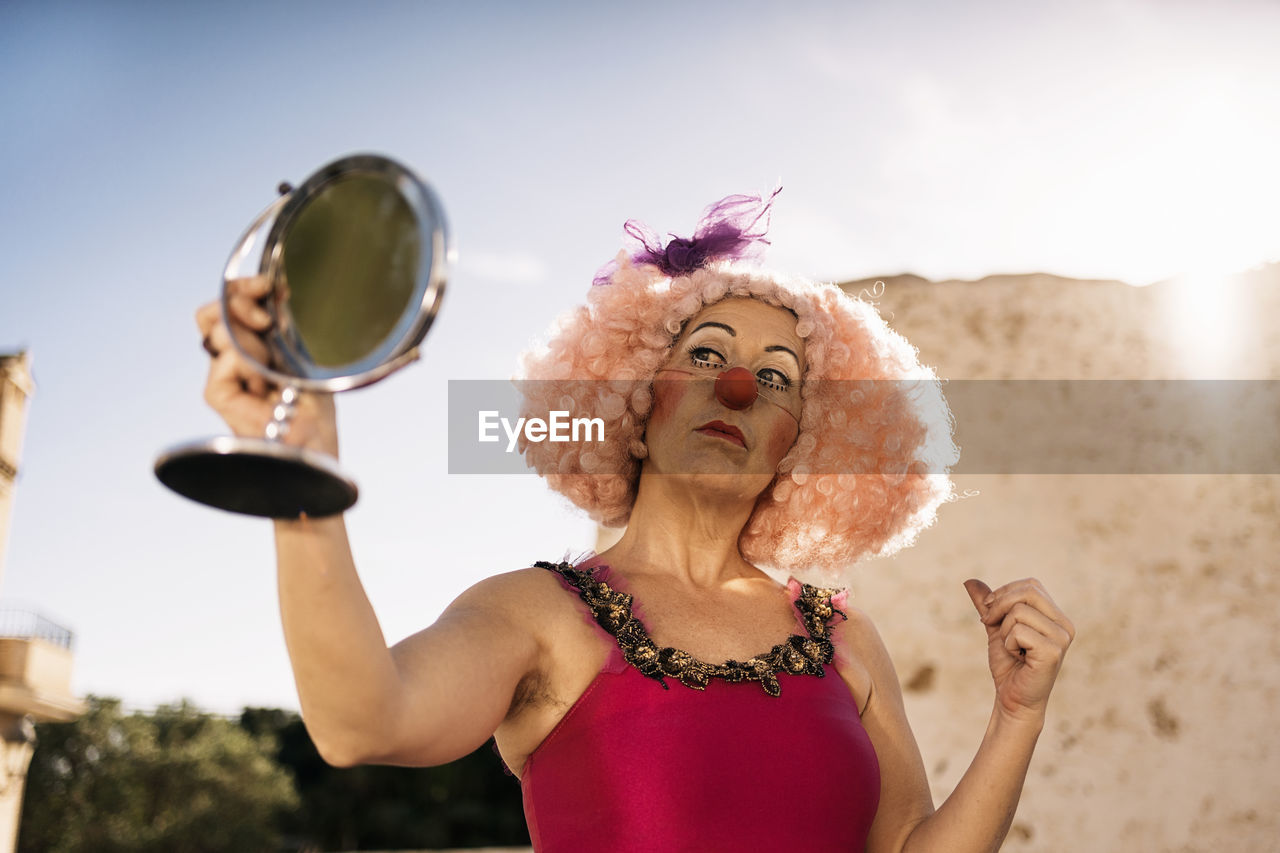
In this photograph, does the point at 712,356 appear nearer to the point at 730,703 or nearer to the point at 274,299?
the point at 730,703

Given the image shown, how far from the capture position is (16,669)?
1534 centimetres

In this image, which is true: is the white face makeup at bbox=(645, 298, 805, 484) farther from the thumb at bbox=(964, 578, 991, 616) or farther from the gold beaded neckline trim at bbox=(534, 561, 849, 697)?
the thumb at bbox=(964, 578, 991, 616)

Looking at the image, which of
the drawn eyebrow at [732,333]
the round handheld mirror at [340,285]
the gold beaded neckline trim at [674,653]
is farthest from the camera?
the drawn eyebrow at [732,333]

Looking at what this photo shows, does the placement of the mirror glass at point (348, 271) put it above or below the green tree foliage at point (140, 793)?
above

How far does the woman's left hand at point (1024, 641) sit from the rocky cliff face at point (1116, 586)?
7.88 feet

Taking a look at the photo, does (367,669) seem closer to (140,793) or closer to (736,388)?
(736,388)

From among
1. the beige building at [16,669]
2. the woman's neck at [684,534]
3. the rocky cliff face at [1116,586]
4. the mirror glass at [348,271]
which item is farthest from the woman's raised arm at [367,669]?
the beige building at [16,669]

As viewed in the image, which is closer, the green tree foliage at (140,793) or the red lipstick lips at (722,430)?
the red lipstick lips at (722,430)

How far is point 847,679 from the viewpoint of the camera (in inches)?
83.5

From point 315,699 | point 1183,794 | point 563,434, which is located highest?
point 563,434

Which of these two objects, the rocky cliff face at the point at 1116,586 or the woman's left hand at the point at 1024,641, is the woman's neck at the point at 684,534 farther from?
the rocky cliff face at the point at 1116,586

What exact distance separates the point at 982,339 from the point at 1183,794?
75.8 inches

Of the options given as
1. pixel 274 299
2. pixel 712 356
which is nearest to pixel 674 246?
pixel 712 356

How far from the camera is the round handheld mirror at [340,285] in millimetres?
1211
